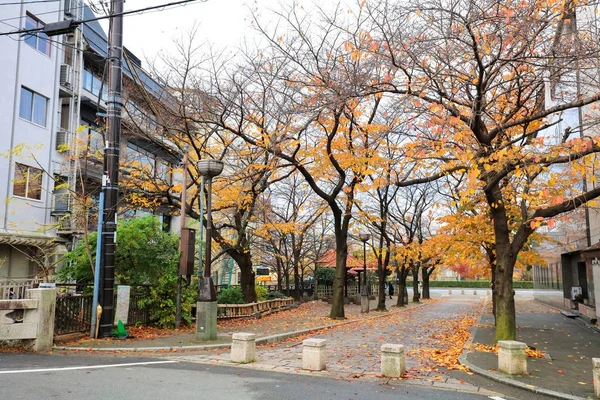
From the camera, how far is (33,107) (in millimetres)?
22891

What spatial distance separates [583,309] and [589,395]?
17862 millimetres

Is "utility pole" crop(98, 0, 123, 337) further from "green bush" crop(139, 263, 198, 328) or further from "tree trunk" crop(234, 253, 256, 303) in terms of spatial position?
"tree trunk" crop(234, 253, 256, 303)

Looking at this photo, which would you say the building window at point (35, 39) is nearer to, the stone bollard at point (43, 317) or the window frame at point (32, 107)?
the window frame at point (32, 107)

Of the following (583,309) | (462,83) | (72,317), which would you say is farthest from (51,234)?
(583,309)

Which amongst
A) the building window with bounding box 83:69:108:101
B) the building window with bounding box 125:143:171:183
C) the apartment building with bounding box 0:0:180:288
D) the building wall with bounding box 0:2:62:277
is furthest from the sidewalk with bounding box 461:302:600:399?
the building window with bounding box 83:69:108:101

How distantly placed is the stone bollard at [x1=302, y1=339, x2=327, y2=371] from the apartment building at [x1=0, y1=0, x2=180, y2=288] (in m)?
12.7

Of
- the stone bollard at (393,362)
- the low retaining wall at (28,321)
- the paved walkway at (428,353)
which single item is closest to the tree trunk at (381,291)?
the paved walkway at (428,353)

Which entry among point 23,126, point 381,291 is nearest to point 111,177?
point 23,126

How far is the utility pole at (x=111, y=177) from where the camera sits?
Answer: 12.4m

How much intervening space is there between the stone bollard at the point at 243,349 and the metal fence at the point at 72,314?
16.5ft

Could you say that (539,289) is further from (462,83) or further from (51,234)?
(51,234)

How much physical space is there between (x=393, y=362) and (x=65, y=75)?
23.4 m

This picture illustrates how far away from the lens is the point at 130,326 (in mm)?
14625

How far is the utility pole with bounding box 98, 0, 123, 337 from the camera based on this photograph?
40.5 ft
